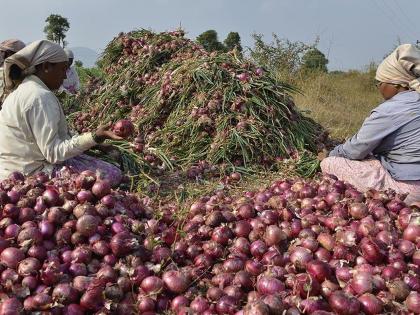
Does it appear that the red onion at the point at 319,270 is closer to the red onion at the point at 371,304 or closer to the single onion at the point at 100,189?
the red onion at the point at 371,304

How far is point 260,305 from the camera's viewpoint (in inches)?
56.4

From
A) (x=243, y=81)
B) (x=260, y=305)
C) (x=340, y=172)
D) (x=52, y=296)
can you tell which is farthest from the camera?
(x=243, y=81)

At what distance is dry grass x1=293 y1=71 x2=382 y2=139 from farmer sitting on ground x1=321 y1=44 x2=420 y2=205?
3.02 metres

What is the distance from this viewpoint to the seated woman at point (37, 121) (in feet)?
9.11

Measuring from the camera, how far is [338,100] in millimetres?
10672

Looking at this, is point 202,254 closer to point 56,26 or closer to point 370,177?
point 370,177

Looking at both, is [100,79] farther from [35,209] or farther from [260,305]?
[260,305]

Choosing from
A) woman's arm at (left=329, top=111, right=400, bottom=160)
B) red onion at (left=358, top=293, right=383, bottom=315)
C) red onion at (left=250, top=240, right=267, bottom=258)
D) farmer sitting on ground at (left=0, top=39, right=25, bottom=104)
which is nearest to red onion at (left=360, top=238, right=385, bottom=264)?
red onion at (left=358, top=293, right=383, bottom=315)

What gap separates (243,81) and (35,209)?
9.57 feet

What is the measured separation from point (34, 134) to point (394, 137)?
2226mm

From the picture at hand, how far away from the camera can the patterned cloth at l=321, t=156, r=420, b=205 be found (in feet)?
Result: 9.84

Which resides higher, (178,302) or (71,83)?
(71,83)

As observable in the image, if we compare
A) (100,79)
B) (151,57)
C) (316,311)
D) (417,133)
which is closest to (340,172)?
(417,133)

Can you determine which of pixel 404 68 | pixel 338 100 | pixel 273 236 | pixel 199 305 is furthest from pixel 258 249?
pixel 338 100
